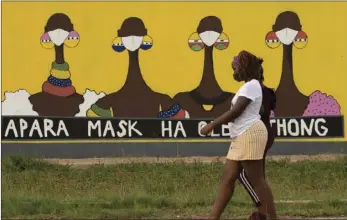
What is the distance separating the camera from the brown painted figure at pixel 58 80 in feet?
34.2

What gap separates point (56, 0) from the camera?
10.4m

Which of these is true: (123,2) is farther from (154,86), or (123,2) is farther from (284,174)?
(284,174)

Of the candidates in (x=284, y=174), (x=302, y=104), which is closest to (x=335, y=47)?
(x=302, y=104)

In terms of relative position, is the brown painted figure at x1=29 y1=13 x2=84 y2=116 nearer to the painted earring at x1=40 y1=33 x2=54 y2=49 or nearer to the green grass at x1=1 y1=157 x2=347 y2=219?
the painted earring at x1=40 y1=33 x2=54 y2=49

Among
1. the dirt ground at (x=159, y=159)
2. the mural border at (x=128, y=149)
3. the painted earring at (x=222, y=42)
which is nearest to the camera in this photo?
the dirt ground at (x=159, y=159)

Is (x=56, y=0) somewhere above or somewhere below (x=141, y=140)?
above

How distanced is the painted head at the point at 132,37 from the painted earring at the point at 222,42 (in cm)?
118

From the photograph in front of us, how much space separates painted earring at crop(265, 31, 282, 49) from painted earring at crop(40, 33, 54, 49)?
3844mm

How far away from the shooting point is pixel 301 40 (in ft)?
34.7

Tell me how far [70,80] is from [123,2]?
5.51ft

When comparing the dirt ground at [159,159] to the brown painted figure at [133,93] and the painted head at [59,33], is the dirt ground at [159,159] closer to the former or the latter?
the brown painted figure at [133,93]

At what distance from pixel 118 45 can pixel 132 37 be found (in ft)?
0.95

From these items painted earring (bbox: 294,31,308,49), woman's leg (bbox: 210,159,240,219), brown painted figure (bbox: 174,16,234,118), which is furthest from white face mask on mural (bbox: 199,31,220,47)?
woman's leg (bbox: 210,159,240,219)

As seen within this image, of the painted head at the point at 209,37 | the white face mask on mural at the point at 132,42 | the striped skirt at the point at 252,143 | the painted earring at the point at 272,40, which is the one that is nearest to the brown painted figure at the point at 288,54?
the painted earring at the point at 272,40
